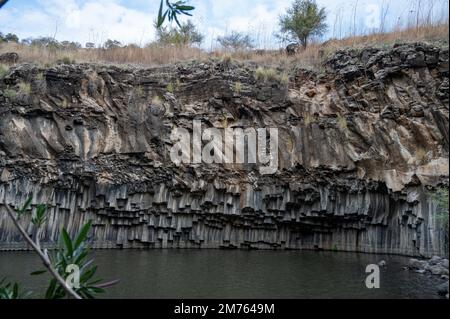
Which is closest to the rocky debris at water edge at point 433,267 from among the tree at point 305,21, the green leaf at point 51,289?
the green leaf at point 51,289

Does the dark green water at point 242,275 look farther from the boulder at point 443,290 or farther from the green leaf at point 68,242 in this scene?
the green leaf at point 68,242

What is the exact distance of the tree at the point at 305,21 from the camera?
85.1 ft

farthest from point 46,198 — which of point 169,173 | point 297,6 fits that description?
point 297,6

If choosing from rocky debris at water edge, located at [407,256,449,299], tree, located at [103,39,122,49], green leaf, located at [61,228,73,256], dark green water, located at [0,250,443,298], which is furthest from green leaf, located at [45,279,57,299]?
tree, located at [103,39,122,49]

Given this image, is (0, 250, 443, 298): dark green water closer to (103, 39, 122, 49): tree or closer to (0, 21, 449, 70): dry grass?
(0, 21, 449, 70): dry grass

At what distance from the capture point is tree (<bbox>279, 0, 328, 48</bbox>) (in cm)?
2594

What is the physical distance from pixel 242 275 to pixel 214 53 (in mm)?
14581

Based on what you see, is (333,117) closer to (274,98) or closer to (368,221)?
(274,98)

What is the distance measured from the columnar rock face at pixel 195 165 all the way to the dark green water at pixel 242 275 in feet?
5.92

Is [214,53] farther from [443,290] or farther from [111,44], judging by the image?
[443,290]

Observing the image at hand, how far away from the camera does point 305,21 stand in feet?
85.1

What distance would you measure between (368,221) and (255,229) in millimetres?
5066

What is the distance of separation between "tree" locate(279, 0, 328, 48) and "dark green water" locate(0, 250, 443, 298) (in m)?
14.5

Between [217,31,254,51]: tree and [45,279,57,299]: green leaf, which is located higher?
[217,31,254,51]: tree
